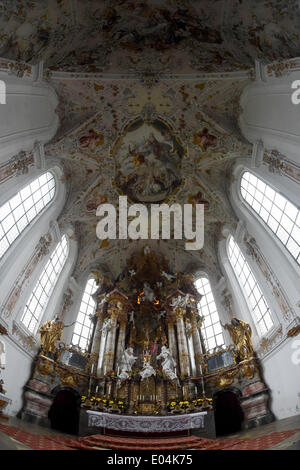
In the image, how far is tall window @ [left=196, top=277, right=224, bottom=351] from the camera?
611 inches

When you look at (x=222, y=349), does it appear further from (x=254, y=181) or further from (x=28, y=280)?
(x=28, y=280)

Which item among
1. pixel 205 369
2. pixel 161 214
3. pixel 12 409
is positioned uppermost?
pixel 161 214

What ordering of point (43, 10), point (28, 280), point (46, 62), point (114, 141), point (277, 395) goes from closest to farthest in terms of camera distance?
point (43, 10) → point (277, 395) → point (46, 62) → point (28, 280) → point (114, 141)

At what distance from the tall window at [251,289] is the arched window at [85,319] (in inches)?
359

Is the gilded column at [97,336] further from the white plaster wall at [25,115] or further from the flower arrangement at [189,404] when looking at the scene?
the white plaster wall at [25,115]

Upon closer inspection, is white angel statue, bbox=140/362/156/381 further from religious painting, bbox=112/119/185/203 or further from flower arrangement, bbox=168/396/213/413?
religious painting, bbox=112/119/185/203

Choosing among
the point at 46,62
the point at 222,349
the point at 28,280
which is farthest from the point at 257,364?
the point at 46,62

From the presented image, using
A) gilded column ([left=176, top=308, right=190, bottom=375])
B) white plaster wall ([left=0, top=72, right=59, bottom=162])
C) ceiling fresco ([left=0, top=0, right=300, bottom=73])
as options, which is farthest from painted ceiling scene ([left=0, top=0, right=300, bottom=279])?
gilded column ([left=176, top=308, right=190, bottom=375])

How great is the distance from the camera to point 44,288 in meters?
14.3

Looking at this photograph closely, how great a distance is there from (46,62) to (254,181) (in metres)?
10.9

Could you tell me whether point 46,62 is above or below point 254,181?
above

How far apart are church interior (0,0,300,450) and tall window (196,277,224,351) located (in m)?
0.11

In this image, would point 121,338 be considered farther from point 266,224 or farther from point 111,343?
point 266,224

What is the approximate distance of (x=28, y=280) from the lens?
12352 mm
